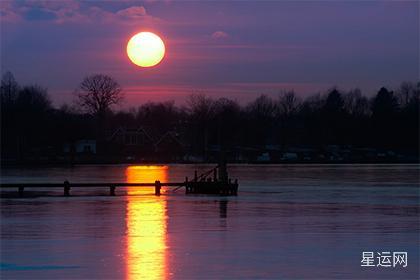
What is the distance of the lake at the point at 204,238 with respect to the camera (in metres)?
21.4

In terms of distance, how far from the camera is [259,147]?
199m

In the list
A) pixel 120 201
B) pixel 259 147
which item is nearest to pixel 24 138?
pixel 259 147

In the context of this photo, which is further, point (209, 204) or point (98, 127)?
point (98, 127)

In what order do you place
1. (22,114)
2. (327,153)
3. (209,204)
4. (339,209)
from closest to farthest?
(339,209), (209,204), (22,114), (327,153)

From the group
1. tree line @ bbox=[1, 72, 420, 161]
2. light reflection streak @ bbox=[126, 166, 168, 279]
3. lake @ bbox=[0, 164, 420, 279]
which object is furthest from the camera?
tree line @ bbox=[1, 72, 420, 161]

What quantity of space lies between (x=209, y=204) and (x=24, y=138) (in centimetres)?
11478

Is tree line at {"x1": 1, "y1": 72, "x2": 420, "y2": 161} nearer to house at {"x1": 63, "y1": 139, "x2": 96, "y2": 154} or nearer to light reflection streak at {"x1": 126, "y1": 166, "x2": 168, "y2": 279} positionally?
house at {"x1": 63, "y1": 139, "x2": 96, "y2": 154}

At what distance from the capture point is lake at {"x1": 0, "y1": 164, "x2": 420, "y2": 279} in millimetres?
21359

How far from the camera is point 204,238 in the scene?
27.9 metres

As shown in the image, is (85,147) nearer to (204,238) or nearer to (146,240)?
(204,238)

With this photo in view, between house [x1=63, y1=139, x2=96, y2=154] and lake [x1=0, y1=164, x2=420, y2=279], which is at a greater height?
house [x1=63, y1=139, x2=96, y2=154]

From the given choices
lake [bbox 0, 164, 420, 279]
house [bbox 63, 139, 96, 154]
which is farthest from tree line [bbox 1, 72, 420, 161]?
lake [bbox 0, 164, 420, 279]

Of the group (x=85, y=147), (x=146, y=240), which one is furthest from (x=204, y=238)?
(x=85, y=147)

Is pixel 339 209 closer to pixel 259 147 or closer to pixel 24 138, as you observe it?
pixel 24 138
